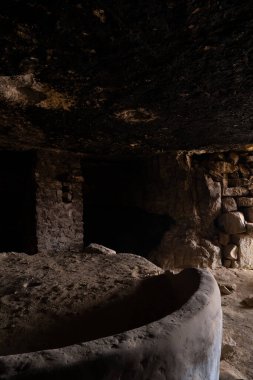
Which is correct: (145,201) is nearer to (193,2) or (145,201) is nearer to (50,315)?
(50,315)

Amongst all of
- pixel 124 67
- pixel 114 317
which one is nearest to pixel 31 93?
pixel 124 67

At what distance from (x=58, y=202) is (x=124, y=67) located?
2358 mm

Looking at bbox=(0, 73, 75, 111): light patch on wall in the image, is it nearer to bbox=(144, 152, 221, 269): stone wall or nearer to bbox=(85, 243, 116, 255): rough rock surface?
bbox=(85, 243, 116, 255): rough rock surface

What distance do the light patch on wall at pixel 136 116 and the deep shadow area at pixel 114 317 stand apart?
1.47 metres

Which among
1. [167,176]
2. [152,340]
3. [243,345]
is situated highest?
[167,176]

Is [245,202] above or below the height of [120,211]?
above

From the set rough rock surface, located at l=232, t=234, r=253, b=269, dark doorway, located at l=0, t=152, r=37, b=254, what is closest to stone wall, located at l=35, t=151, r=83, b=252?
dark doorway, located at l=0, t=152, r=37, b=254

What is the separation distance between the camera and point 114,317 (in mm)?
1469

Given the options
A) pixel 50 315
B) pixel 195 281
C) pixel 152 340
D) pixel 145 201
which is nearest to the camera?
pixel 152 340

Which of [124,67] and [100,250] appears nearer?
[124,67]

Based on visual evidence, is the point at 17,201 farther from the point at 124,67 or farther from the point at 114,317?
the point at 114,317

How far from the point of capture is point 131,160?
475 centimetres

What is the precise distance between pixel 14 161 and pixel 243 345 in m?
3.79

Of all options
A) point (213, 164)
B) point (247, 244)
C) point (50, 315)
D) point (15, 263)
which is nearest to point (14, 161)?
point (15, 263)
